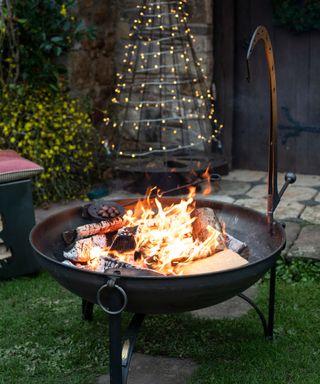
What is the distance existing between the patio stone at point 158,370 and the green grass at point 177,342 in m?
0.04

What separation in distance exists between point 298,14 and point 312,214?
62.5 inches

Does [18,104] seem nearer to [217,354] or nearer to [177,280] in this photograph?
[217,354]

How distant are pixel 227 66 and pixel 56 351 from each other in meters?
3.08

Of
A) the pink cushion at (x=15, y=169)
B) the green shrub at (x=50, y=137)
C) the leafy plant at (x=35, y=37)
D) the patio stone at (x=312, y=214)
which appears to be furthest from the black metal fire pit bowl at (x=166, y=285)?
the leafy plant at (x=35, y=37)

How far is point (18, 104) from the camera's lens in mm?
4766

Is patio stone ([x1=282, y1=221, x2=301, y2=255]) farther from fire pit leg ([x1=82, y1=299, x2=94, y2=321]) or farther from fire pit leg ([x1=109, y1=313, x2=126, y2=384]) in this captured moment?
fire pit leg ([x1=109, y1=313, x2=126, y2=384])

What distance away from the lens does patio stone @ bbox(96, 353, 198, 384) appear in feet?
9.04

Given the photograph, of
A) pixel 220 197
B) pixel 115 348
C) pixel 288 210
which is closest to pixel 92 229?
pixel 115 348

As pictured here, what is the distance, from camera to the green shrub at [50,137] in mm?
4691

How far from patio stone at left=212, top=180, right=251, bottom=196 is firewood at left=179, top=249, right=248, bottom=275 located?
2195 mm

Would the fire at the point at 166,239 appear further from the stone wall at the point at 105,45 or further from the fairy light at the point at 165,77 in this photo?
the stone wall at the point at 105,45

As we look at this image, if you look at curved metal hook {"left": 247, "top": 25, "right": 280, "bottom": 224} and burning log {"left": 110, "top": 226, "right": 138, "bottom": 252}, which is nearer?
curved metal hook {"left": 247, "top": 25, "right": 280, "bottom": 224}

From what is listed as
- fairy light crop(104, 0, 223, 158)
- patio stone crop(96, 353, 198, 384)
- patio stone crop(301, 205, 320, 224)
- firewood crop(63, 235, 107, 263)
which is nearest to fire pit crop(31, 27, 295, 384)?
firewood crop(63, 235, 107, 263)

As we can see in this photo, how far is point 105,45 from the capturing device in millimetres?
5453
